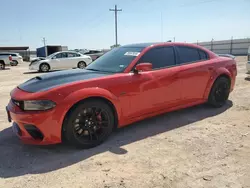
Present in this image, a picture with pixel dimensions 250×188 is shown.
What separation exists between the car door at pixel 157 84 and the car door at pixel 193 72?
0.17m

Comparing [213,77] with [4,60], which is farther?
[4,60]

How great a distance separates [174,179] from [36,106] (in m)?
1.91

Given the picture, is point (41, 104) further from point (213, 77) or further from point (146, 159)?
point (213, 77)

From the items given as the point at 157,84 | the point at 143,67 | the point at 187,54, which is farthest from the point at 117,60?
the point at 187,54

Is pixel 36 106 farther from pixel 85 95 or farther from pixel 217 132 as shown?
pixel 217 132

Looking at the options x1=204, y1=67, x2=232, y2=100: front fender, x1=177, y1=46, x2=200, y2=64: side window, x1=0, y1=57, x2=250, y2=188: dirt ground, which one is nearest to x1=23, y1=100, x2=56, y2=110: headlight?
x1=0, y1=57, x2=250, y2=188: dirt ground

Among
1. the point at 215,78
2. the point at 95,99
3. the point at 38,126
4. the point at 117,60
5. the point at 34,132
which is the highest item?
A: the point at 117,60

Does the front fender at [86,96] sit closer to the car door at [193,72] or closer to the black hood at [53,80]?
the black hood at [53,80]

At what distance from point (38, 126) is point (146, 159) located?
145 cm

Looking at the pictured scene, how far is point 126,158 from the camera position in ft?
9.82

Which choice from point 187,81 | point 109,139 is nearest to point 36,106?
point 109,139

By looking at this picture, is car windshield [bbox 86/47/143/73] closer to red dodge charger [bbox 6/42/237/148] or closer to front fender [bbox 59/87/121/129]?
red dodge charger [bbox 6/42/237/148]

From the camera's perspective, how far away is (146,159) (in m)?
2.96

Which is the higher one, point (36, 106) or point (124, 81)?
point (124, 81)
